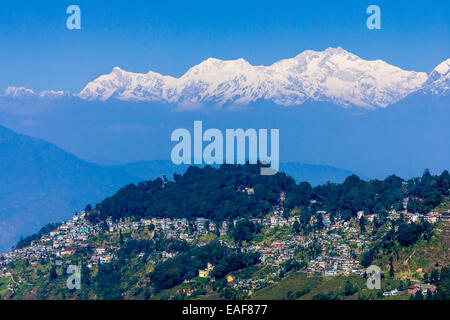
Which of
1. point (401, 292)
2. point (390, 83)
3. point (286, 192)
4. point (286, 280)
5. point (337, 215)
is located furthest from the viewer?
point (390, 83)

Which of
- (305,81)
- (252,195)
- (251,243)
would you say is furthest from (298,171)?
(251,243)

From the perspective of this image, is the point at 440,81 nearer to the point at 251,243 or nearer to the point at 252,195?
the point at 252,195

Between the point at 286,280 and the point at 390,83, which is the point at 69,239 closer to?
the point at 286,280

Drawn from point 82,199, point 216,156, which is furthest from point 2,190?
point 216,156

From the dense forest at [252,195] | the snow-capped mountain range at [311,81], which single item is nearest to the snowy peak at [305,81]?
the snow-capped mountain range at [311,81]

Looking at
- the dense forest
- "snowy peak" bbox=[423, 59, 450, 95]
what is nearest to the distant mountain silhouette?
"snowy peak" bbox=[423, 59, 450, 95]
